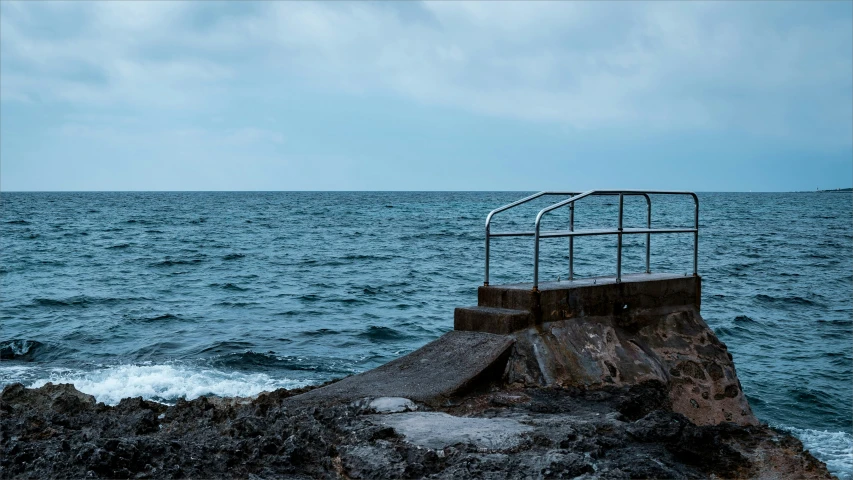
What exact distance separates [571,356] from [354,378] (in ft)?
5.39

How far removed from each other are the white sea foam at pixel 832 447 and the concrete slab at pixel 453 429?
4931 millimetres

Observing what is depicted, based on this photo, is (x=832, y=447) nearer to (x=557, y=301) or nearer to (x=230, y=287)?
(x=557, y=301)

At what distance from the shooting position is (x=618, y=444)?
175 inches

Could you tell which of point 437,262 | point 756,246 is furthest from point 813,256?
point 437,262

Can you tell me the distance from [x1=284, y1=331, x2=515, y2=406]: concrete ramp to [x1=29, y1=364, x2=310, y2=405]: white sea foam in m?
3.91

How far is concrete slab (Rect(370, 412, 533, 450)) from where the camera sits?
4430 millimetres

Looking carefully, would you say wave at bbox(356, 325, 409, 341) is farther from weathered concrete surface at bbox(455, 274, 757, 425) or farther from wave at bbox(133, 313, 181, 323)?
weathered concrete surface at bbox(455, 274, 757, 425)

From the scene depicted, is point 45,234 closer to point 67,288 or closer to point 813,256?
point 67,288

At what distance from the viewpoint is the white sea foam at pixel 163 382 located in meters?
9.70

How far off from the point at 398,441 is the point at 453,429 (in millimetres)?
384

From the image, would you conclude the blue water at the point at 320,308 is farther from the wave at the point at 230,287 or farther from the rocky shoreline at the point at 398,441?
the rocky shoreline at the point at 398,441

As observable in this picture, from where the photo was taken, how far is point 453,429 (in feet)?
15.4

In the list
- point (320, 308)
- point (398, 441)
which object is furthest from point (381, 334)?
point (398, 441)

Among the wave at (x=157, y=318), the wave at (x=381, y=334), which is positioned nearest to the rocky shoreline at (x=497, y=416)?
the wave at (x=381, y=334)
